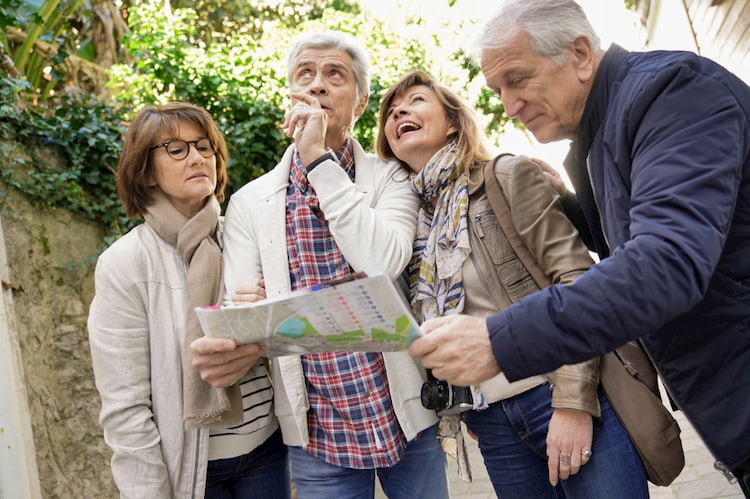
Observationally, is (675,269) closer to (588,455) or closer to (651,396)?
(651,396)

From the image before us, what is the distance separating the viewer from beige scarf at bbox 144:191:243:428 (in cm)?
201

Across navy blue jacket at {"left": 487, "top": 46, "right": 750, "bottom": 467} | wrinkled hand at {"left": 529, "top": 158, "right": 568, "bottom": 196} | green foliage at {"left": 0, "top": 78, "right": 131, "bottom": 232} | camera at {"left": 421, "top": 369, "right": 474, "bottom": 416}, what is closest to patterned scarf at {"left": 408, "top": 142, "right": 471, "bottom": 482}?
camera at {"left": 421, "top": 369, "right": 474, "bottom": 416}

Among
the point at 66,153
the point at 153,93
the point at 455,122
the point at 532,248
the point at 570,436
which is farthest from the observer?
the point at 153,93

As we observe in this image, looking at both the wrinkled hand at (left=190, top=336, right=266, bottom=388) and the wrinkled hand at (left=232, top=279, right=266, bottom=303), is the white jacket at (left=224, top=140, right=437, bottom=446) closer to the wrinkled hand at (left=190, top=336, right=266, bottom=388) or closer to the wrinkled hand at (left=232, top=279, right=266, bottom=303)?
the wrinkled hand at (left=232, top=279, right=266, bottom=303)

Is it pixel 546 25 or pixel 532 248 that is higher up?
pixel 546 25

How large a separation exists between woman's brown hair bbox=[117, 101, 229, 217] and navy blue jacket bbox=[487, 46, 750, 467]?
149cm

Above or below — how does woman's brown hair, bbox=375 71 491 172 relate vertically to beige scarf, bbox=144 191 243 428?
above

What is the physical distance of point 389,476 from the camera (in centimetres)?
215

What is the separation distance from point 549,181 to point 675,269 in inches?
36.1

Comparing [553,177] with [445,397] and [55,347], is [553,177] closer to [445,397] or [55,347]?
[445,397]

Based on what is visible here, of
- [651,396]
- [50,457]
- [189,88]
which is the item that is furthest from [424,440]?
[189,88]

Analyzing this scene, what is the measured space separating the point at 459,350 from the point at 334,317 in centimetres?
27

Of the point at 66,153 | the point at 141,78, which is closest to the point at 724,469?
the point at 66,153

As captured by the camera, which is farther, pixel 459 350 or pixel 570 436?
pixel 570 436
